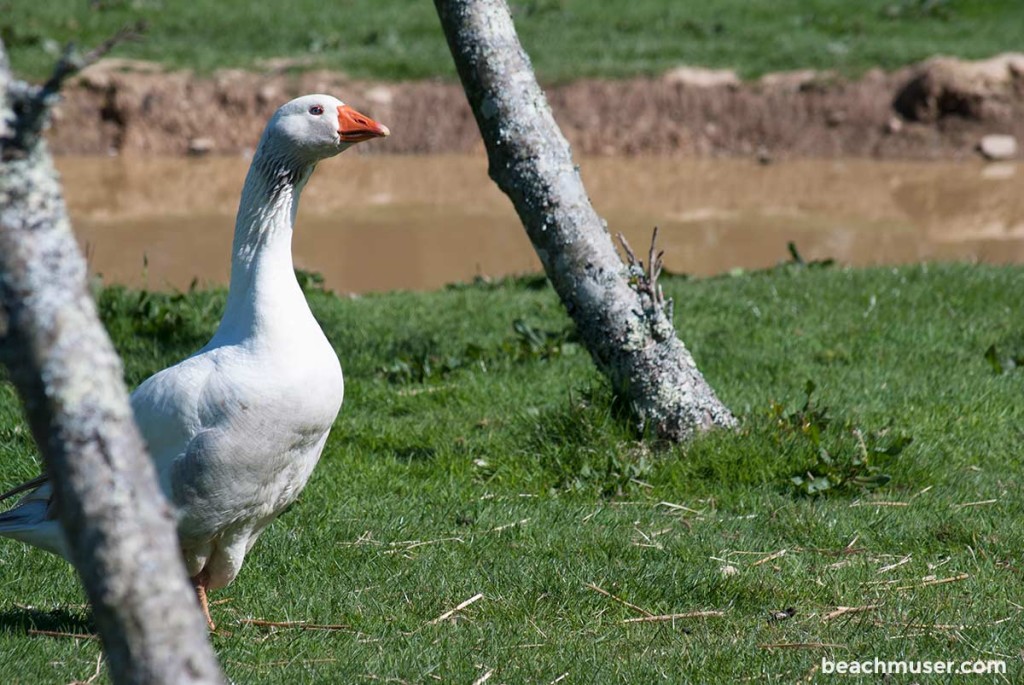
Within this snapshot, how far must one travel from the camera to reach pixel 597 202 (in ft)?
45.9

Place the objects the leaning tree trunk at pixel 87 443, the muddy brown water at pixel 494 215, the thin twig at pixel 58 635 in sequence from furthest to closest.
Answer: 1. the muddy brown water at pixel 494 215
2. the thin twig at pixel 58 635
3. the leaning tree trunk at pixel 87 443

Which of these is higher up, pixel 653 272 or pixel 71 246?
pixel 71 246

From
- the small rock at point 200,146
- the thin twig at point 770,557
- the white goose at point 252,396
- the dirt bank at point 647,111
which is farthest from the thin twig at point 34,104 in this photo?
the small rock at point 200,146

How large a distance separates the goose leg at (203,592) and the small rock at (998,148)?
14424 mm

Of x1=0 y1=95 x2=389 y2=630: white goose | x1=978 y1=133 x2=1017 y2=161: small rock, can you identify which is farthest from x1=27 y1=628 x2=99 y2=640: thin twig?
x1=978 y1=133 x2=1017 y2=161: small rock

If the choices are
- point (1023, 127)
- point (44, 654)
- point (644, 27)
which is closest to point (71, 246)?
point (44, 654)

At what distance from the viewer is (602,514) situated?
16.4ft

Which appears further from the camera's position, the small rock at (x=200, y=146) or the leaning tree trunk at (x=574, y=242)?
the small rock at (x=200, y=146)

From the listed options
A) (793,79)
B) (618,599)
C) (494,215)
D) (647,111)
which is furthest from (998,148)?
(618,599)

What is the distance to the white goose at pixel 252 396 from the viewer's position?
12.1 feet

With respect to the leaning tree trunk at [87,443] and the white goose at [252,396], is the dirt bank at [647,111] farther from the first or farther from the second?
the leaning tree trunk at [87,443]

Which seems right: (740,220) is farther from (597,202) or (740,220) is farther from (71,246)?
(71,246)

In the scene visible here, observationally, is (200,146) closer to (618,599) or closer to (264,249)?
(264,249)

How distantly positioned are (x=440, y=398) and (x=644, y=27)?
14405mm
